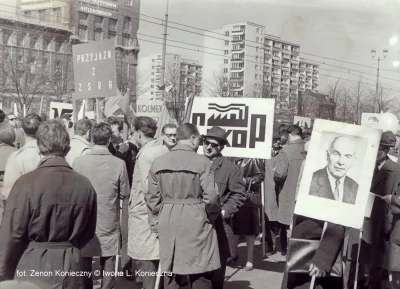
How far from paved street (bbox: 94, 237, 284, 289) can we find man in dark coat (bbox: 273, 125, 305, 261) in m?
0.42

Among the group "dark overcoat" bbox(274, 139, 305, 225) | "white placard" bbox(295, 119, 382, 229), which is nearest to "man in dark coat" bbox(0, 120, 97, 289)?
"white placard" bbox(295, 119, 382, 229)

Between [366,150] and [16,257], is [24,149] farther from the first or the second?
[366,150]

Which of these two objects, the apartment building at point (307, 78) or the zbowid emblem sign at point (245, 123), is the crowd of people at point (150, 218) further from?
the apartment building at point (307, 78)

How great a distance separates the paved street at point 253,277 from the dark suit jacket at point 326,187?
2554mm

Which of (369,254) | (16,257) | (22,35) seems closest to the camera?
(16,257)

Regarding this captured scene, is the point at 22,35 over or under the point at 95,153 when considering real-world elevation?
over

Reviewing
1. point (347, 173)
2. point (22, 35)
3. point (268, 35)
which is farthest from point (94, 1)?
point (347, 173)

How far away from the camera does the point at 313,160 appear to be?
4098 mm

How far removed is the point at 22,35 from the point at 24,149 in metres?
22.8

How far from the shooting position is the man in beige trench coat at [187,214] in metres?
4.39

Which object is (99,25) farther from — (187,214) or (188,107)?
(187,214)

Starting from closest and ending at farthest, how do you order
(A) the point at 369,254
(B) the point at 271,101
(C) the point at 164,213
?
(C) the point at 164,213, (A) the point at 369,254, (B) the point at 271,101

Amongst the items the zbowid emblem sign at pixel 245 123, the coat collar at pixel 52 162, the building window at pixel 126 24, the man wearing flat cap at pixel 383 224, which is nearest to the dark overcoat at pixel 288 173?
the zbowid emblem sign at pixel 245 123

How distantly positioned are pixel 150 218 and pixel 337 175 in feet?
5.63
